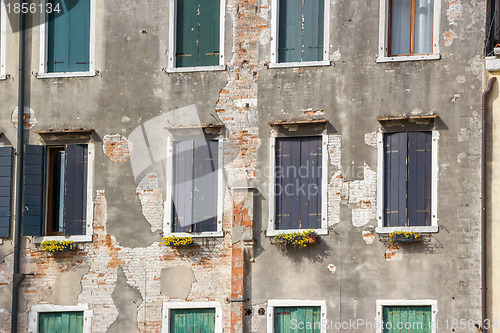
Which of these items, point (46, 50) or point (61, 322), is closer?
point (61, 322)

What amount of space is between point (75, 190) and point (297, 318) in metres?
4.88

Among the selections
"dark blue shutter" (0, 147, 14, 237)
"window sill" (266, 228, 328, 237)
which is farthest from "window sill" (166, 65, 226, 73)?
"dark blue shutter" (0, 147, 14, 237)

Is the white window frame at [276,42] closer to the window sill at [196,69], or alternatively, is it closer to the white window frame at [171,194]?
the window sill at [196,69]

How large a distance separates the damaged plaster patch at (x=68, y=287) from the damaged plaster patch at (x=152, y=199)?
1479 mm

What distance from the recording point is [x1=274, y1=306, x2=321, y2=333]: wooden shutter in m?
23.5

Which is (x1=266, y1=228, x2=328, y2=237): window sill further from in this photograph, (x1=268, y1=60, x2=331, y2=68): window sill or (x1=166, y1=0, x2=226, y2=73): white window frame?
(x1=166, y1=0, x2=226, y2=73): white window frame

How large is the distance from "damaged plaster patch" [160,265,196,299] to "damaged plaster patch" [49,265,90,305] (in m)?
1.50

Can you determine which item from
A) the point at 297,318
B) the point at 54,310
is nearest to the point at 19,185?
the point at 54,310

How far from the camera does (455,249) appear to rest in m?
23.1

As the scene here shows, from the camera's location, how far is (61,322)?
80.3 ft

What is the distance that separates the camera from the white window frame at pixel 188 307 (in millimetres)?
23859

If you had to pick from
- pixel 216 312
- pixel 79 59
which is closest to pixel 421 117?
pixel 216 312

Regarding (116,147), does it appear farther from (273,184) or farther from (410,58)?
(410,58)

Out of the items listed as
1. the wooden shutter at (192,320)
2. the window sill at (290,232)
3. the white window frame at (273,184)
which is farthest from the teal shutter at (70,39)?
the wooden shutter at (192,320)
